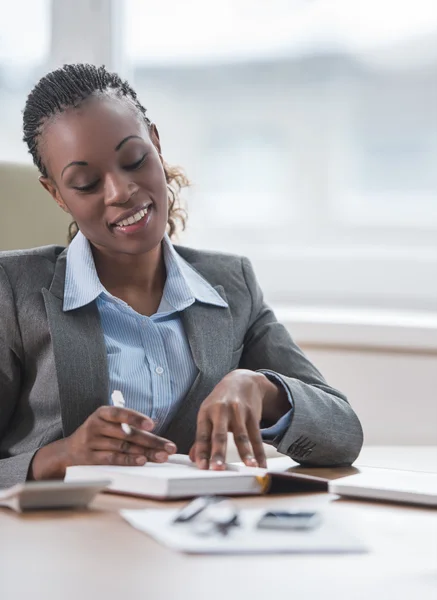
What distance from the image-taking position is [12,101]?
2.62m

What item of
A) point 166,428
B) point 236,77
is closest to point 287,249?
point 236,77

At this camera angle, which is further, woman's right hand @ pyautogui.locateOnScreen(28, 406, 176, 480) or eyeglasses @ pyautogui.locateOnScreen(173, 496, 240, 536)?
woman's right hand @ pyautogui.locateOnScreen(28, 406, 176, 480)

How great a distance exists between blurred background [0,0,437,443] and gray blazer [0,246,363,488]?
89 cm

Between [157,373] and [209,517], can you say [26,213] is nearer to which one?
[157,373]

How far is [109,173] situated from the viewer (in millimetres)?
1423

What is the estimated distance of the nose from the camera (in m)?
1.41

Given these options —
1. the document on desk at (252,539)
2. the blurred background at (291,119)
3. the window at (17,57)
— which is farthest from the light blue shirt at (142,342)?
the window at (17,57)

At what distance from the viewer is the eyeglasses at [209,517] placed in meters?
0.85

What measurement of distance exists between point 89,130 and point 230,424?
516 millimetres

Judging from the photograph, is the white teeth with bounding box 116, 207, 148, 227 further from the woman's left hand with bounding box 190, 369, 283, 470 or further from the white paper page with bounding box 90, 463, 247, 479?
the white paper page with bounding box 90, 463, 247, 479

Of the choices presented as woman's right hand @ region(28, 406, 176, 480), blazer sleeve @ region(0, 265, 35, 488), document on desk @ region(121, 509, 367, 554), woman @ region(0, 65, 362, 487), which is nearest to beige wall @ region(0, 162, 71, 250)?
woman @ region(0, 65, 362, 487)

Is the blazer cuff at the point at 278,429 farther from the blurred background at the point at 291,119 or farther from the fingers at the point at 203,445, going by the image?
the blurred background at the point at 291,119

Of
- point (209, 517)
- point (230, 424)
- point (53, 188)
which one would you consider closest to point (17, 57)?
point (53, 188)

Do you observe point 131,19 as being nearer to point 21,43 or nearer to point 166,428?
point 21,43
